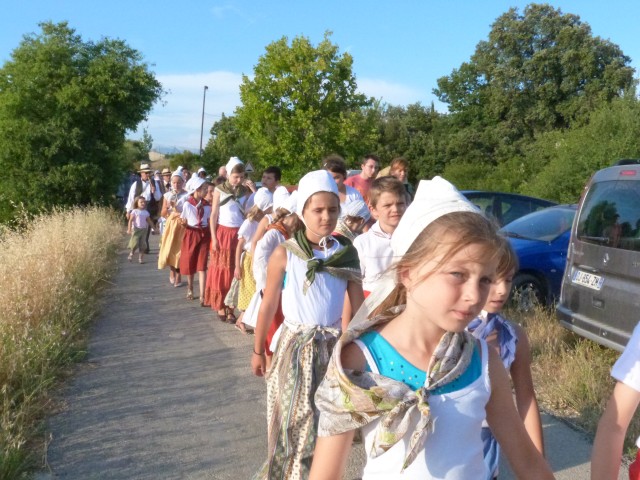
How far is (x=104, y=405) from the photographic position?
213 inches

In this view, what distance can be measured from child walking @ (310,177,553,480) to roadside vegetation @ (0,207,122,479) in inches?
105

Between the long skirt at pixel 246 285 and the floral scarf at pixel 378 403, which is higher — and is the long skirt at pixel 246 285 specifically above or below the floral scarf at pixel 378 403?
below

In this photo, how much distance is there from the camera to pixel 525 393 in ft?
9.33

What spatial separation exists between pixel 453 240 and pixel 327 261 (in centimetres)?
208

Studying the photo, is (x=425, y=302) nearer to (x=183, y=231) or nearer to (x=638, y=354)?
(x=638, y=354)

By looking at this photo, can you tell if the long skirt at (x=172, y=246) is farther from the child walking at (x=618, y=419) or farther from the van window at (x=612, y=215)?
the child walking at (x=618, y=419)

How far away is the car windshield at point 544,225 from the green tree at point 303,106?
65.2 ft

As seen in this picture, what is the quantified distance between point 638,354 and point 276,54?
94.3 ft

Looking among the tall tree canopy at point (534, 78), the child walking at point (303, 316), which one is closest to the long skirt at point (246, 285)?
the child walking at point (303, 316)

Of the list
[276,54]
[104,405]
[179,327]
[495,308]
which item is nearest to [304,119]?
[276,54]

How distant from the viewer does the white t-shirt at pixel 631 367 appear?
201 cm

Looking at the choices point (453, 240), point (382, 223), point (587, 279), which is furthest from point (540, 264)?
point (453, 240)

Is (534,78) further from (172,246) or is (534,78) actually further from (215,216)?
(215,216)

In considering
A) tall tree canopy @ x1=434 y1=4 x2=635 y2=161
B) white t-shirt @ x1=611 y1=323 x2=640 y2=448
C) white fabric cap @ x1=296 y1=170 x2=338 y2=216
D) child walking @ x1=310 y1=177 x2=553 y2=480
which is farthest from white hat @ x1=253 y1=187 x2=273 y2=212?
tall tree canopy @ x1=434 y1=4 x2=635 y2=161
